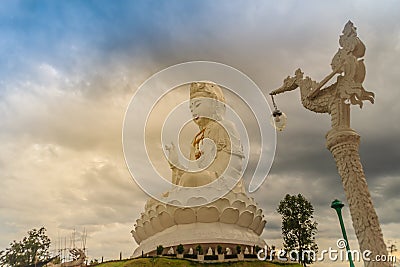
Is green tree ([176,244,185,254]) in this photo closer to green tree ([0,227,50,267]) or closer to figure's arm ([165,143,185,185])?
figure's arm ([165,143,185,185])

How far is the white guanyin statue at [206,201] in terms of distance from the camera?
2044 cm

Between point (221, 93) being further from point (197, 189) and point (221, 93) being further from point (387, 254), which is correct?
point (387, 254)

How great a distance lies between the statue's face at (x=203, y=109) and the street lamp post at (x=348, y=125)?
11.4 m

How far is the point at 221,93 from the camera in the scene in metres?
26.6

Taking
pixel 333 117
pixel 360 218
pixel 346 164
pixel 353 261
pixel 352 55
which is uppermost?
pixel 352 55

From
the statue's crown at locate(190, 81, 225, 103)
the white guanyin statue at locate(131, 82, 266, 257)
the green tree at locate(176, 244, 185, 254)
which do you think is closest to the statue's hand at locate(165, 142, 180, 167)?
the white guanyin statue at locate(131, 82, 266, 257)

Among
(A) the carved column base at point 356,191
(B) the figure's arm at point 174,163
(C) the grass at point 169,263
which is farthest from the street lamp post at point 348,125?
(B) the figure's arm at point 174,163

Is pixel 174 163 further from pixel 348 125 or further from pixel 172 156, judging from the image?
pixel 348 125

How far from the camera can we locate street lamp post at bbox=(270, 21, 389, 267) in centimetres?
1185

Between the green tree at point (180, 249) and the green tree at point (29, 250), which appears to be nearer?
the green tree at point (180, 249)

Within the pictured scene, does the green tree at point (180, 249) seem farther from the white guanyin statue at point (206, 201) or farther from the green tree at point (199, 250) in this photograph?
the green tree at point (199, 250)

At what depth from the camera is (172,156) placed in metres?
23.5

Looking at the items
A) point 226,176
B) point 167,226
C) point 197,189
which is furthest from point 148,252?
point 226,176

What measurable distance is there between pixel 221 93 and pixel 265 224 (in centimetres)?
942
